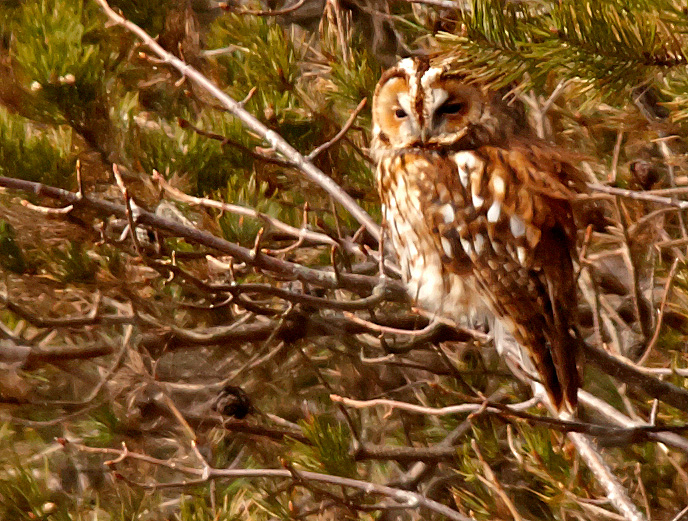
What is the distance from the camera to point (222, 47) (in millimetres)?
1760

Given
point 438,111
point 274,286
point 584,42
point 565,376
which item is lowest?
point 565,376

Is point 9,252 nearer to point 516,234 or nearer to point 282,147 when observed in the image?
point 282,147

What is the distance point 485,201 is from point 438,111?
0.17 m

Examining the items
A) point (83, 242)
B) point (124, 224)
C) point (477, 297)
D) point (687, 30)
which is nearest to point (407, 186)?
point (477, 297)

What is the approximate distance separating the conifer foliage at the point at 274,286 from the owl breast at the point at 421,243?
Answer: 0.19 feet

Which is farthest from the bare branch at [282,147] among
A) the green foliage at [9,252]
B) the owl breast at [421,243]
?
the green foliage at [9,252]

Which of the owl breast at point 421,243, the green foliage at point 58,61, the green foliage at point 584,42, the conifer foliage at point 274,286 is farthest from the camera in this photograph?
the owl breast at point 421,243

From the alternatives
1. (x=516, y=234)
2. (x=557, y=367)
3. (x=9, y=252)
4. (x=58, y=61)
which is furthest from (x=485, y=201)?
(x=9, y=252)

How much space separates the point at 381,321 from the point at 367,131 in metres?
0.37

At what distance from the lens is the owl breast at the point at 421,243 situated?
1.49 meters

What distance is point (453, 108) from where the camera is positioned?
1.48 meters

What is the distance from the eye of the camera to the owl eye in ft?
→ 4.83

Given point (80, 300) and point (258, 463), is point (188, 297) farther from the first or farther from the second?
point (258, 463)

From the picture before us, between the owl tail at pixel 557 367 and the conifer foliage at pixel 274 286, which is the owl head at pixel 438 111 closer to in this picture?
the conifer foliage at pixel 274 286
